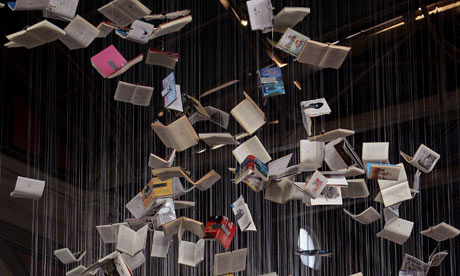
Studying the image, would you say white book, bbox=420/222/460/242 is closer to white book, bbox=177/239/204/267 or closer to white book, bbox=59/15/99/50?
white book, bbox=177/239/204/267

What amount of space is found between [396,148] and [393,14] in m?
1.46

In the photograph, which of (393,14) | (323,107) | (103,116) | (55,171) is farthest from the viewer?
(55,171)

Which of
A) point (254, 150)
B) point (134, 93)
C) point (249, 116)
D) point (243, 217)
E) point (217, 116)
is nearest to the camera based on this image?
point (243, 217)

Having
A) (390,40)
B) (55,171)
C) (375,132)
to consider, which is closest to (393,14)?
(390,40)

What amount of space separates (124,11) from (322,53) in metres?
1.40

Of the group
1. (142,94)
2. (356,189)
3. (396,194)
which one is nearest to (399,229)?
(396,194)

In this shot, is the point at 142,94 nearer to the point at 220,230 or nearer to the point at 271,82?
the point at 271,82

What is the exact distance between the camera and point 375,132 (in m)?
7.83

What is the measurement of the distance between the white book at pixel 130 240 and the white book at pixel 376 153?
1591mm

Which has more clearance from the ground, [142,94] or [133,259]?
[142,94]

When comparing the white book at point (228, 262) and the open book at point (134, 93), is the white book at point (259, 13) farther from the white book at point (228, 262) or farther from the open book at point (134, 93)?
the white book at point (228, 262)

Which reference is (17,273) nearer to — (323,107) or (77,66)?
(77,66)

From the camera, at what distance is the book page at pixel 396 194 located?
184 inches

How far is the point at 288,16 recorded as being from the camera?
15.5 feet
